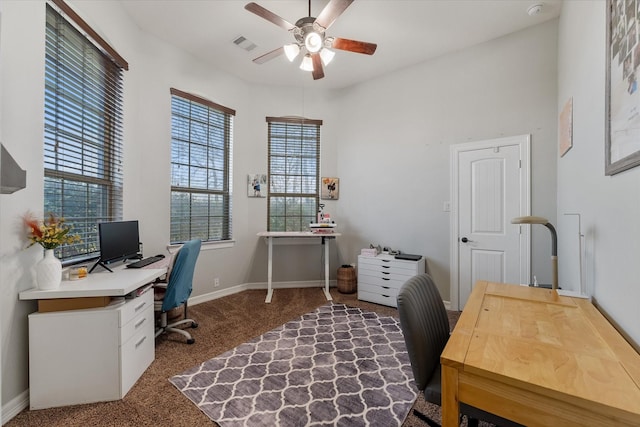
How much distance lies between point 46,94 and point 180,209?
1742 mm

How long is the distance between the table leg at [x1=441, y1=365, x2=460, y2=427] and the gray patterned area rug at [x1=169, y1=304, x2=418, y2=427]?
0.86 meters

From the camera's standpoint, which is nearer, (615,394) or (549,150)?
(615,394)

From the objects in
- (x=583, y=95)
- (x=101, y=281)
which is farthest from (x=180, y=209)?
(x=583, y=95)

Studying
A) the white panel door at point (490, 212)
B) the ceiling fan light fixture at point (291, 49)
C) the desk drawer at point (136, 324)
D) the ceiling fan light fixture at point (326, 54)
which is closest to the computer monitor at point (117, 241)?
the desk drawer at point (136, 324)

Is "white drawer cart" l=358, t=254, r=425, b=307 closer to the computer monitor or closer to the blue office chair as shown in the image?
the blue office chair

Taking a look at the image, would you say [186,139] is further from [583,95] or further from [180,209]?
[583,95]

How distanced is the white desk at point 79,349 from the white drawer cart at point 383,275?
2.67 m

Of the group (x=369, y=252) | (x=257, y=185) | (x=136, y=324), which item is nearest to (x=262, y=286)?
(x=257, y=185)

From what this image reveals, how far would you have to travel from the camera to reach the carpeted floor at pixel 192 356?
5.22 ft

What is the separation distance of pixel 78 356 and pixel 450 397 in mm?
2116

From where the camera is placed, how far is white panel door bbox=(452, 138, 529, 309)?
299 cm

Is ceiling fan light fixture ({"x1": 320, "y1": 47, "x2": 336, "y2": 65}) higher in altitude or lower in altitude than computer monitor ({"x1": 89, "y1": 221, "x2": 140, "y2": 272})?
higher

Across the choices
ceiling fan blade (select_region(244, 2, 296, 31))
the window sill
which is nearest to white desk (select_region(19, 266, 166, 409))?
the window sill

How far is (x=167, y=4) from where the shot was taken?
8.71 ft
